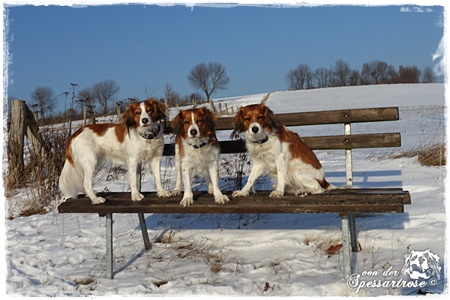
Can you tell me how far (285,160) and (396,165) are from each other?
4311 mm

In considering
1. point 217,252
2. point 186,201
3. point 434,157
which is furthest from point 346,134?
point 434,157

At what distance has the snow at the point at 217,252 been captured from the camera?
12.0ft

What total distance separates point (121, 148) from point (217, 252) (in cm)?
140

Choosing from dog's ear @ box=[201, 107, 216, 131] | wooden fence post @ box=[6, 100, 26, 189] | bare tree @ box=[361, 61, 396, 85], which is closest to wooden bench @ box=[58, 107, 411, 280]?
dog's ear @ box=[201, 107, 216, 131]

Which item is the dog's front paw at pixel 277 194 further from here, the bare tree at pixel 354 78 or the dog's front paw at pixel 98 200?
the bare tree at pixel 354 78

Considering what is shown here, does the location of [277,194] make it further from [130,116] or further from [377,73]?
[377,73]

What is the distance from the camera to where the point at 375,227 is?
15.9ft

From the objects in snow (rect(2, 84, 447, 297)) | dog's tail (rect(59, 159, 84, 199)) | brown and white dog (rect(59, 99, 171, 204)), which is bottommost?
snow (rect(2, 84, 447, 297))

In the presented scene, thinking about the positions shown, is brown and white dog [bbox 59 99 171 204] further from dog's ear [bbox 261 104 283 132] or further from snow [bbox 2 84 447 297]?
dog's ear [bbox 261 104 283 132]

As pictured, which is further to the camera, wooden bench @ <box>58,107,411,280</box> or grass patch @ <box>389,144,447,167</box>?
grass patch @ <box>389,144,447,167</box>

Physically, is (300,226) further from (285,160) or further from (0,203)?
(0,203)

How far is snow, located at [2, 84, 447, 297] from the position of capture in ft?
12.0

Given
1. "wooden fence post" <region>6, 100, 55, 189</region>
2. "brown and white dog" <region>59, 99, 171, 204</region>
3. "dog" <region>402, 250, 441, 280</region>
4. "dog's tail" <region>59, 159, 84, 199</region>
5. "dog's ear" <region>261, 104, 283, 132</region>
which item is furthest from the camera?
"wooden fence post" <region>6, 100, 55, 189</region>

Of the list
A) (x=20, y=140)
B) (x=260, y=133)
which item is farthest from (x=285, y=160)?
(x=20, y=140)
